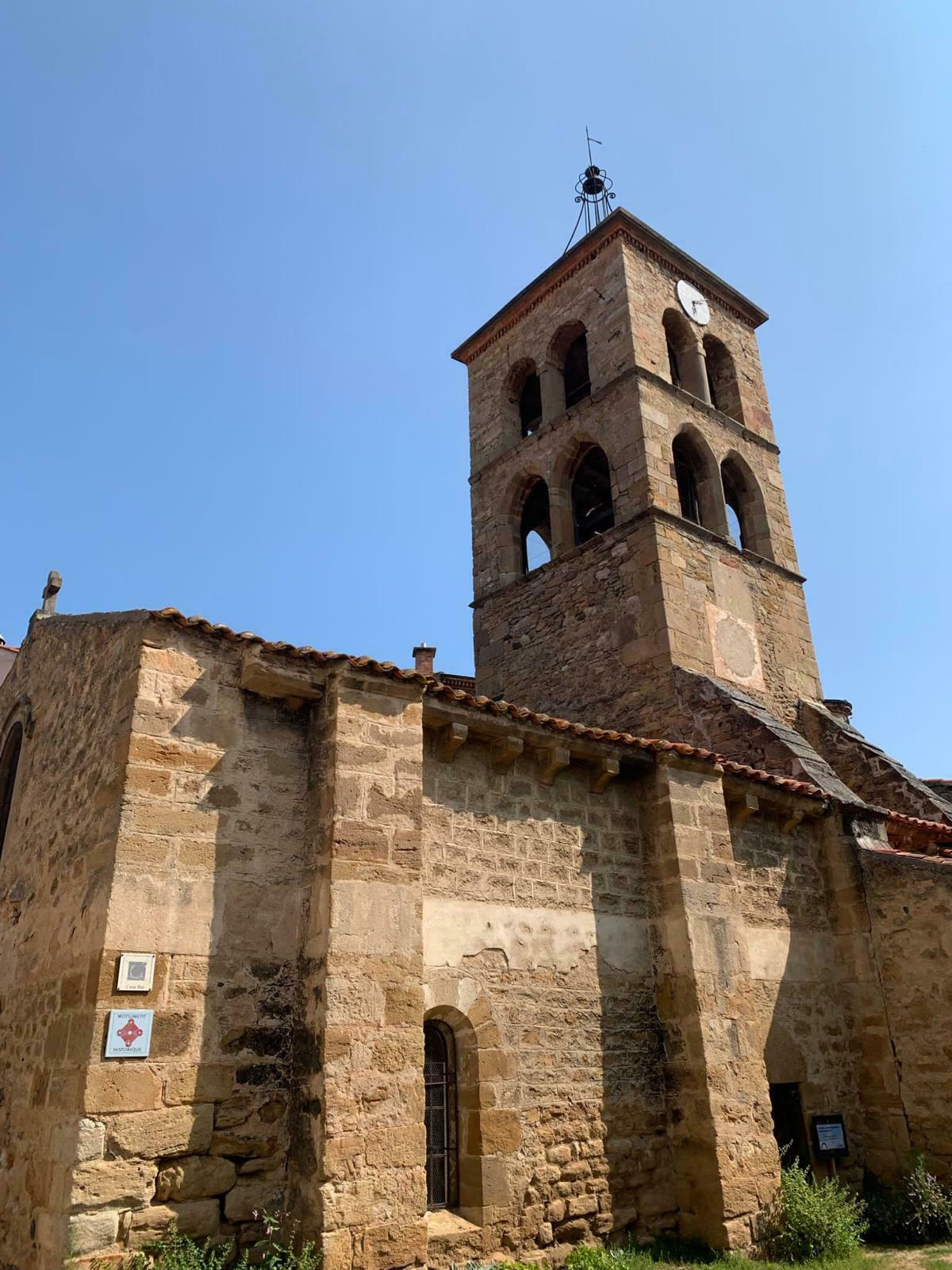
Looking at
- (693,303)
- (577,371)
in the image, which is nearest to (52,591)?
(577,371)

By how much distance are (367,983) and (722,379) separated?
1300 centimetres

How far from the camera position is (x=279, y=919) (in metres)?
5.61

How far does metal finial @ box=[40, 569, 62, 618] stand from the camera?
9.36 metres

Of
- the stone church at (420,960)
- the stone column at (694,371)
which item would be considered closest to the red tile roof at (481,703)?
the stone church at (420,960)

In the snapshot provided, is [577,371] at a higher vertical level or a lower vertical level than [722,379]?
higher

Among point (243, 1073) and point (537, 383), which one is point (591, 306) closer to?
point (537, 383)

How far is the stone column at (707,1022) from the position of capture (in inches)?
258

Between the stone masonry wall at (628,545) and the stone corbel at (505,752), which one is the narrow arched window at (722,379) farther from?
the stone corbel at (505,752)

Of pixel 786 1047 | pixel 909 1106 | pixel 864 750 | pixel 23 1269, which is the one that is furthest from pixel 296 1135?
pixel 864 750

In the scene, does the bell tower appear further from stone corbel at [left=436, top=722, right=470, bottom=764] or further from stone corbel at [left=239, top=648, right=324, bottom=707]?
stone corbel at [left=239, top=648, right=324, bottom=707]

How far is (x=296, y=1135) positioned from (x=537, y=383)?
525 inches

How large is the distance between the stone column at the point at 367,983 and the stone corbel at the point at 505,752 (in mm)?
885

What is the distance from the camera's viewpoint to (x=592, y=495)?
15.0 m

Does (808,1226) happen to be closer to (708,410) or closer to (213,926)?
(213,926)
